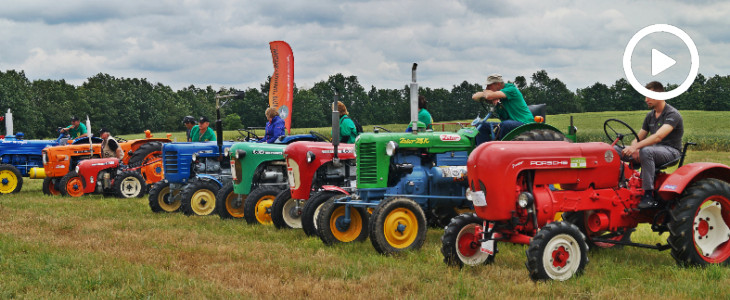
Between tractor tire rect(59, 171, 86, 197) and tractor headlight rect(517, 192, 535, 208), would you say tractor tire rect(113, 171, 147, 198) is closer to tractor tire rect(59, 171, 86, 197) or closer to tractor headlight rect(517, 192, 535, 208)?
tractor tire rect(59, 171, 86, 197)

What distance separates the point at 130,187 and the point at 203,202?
3.68 m

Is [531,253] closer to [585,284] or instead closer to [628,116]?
[585,284]

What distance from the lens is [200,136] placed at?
12062mm

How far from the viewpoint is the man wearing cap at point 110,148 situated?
13766mm

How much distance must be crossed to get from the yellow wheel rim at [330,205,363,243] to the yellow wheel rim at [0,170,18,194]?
10.5 m

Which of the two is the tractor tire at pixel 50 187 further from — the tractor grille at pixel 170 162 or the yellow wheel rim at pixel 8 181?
the tractor grille at pixel 170 162

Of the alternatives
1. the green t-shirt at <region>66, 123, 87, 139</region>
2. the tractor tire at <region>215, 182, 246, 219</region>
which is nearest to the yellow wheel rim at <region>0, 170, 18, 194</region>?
the green t-shirt at <region>66, 123, 87, 139</region>

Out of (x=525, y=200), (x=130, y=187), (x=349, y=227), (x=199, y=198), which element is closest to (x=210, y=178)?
(x=199, y=198)

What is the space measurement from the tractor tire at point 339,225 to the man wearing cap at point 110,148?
803 centimetres

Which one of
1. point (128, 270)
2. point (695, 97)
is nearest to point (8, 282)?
point (128, 270)

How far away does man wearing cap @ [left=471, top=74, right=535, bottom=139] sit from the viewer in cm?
714

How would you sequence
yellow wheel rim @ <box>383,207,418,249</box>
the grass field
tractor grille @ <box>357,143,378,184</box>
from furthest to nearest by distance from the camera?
tractor grille @ <box>357,143,378,184</box>
yellow wheel rim @ <box>383,207,418,249</box>
the grass field

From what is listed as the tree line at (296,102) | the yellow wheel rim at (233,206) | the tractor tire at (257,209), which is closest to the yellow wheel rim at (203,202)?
the yellow wheel rim at (233,206)

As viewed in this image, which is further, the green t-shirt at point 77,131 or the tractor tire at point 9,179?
the green t-shirt at point 77,131
